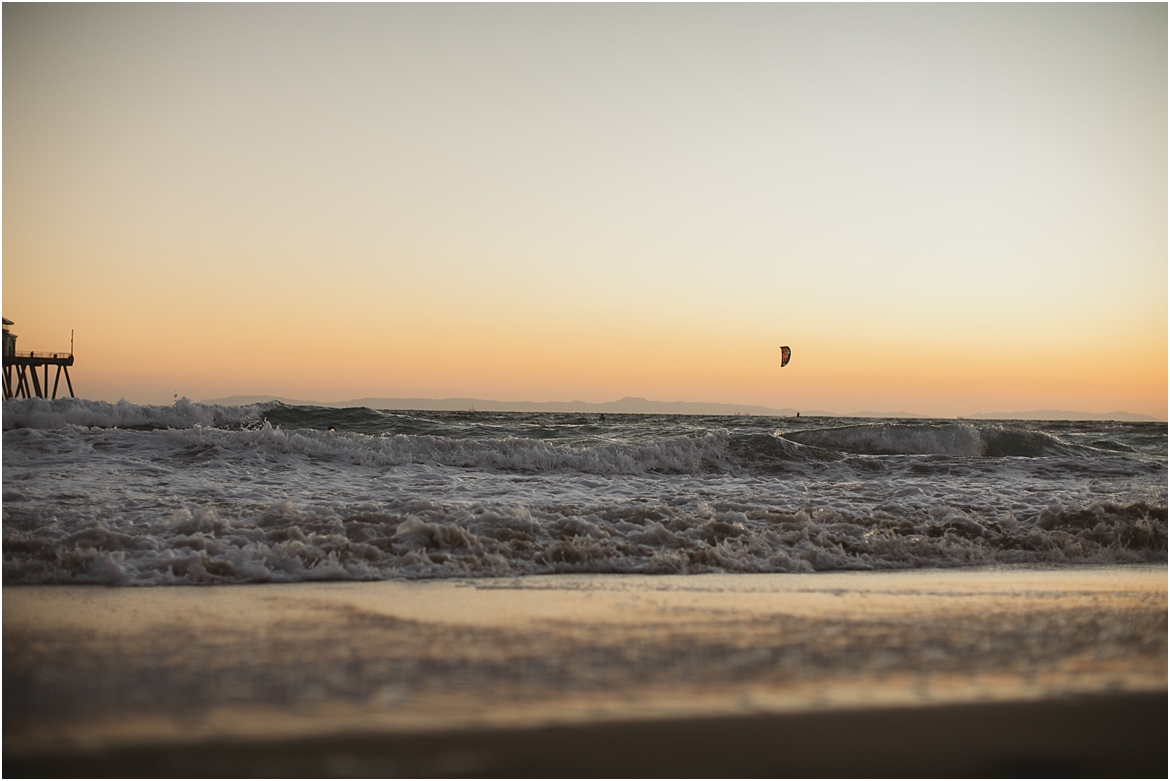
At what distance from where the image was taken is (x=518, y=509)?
7441 millimetres

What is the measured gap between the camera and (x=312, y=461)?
11867 millimetres

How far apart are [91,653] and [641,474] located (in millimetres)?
9950

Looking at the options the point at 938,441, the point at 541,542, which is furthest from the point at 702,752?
the point at 938,441

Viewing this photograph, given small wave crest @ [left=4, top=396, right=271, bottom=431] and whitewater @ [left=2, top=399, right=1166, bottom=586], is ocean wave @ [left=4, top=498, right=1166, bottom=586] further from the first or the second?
small wave crest @ [left=4, top=396, right=271, bottom=431]

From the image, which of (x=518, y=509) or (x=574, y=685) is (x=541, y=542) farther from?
(x=574, y=685)

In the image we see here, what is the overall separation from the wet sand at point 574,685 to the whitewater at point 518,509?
1.01 metres

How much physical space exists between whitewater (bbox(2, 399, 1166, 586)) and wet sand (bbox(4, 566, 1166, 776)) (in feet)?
3.31

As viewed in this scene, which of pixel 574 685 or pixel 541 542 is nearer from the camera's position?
pixel 574 685

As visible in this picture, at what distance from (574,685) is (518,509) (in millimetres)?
4321

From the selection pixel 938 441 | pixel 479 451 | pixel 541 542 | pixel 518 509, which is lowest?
pixel 541 542

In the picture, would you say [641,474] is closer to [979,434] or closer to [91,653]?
[91,653]

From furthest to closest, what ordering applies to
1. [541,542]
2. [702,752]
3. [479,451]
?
[479,451] → [541,542] → [702,752]

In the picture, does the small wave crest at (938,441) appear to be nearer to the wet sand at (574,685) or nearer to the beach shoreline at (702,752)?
the wet sand at (574,685)

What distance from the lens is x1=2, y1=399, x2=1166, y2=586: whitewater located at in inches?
236
